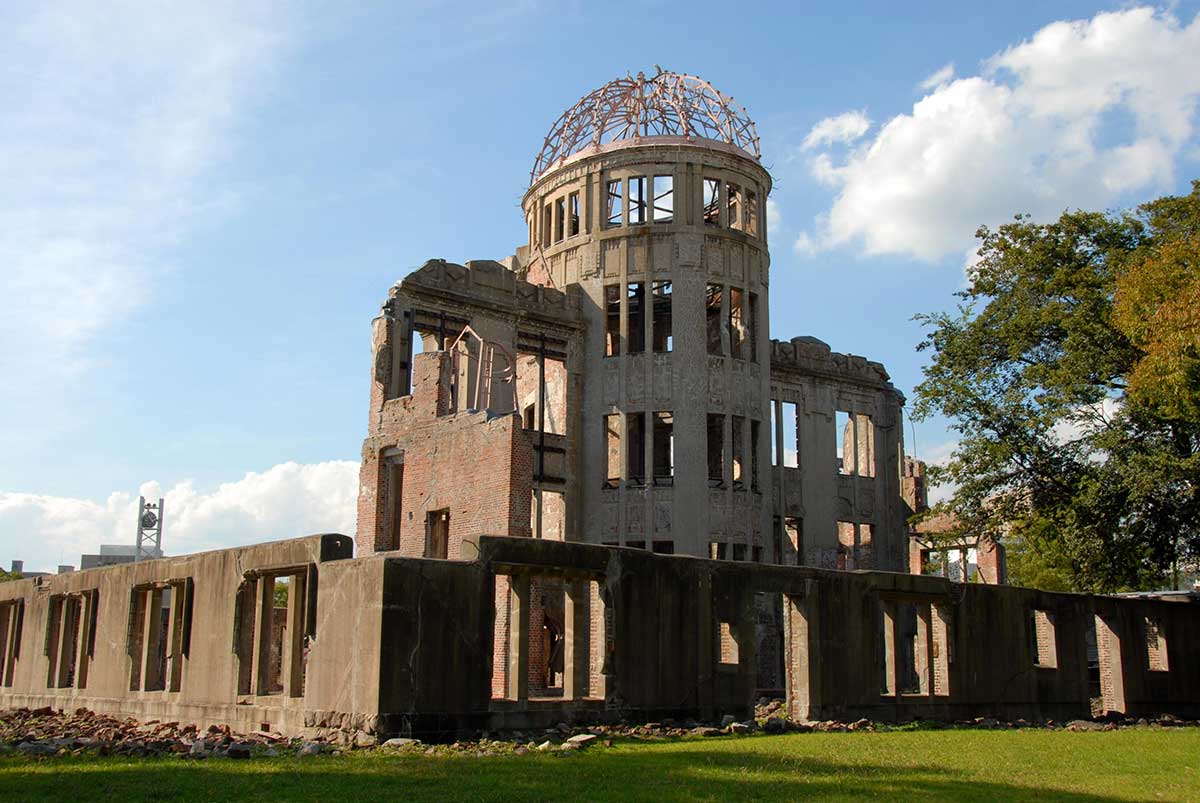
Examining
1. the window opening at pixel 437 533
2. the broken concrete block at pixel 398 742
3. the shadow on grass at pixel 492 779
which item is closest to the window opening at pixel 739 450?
the window opening at pixel 437 533

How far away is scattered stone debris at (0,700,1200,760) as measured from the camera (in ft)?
42.6

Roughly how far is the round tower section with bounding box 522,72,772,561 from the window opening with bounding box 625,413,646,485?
15 cm

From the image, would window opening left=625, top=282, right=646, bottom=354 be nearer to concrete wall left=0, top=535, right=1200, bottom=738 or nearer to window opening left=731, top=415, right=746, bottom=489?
window opening left=731, top=415, right=746, bottom=489

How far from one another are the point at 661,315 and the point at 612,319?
152 cm

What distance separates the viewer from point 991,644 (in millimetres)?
22422

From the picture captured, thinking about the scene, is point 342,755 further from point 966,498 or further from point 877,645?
point 966,498

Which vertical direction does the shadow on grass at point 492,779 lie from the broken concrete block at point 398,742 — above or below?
below

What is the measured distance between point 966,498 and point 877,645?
9.27 meters

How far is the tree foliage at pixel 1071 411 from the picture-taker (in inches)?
1019

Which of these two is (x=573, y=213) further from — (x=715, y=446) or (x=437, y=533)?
(x=437, y=533)

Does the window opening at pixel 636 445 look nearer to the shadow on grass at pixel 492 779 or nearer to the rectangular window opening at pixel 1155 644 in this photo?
the rectangular window opening at pixel 1155 644

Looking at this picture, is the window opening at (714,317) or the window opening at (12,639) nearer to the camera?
the window opening at (12,639)

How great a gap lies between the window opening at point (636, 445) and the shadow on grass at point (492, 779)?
17428 mm

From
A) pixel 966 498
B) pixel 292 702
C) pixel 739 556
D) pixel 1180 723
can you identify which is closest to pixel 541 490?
pixel 739 556
